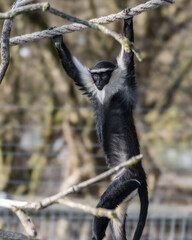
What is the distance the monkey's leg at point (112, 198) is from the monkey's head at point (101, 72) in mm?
778

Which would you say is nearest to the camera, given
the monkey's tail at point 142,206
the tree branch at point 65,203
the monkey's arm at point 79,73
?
the tree branch at point 65,203

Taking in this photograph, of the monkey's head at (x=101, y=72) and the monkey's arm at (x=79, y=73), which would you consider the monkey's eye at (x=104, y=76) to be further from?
the monkey's arm at (x=79, y=73)

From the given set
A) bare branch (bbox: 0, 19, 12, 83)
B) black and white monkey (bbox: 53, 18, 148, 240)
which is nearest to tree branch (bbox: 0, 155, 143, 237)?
bare branch (bbox: 0, 19, 12, 83)

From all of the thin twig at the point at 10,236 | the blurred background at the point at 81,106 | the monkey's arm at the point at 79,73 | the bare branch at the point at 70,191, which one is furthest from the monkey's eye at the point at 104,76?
the blurred background at the point at 81,106

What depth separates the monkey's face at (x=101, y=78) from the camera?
396 cm

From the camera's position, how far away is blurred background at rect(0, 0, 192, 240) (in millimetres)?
7973

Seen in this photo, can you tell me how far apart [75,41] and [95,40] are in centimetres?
36

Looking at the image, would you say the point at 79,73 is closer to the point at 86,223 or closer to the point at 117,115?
the point at 117,115

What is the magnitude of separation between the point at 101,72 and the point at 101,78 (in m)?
0.05

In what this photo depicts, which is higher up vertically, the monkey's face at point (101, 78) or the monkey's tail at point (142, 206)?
the monkey's face at point (101, 78)

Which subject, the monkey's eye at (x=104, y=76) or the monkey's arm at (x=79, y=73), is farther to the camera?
the monkey's arm at (x=79, y=73)

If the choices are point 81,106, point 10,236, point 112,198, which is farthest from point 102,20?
point 81,106

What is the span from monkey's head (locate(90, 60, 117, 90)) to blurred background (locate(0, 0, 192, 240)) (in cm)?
364

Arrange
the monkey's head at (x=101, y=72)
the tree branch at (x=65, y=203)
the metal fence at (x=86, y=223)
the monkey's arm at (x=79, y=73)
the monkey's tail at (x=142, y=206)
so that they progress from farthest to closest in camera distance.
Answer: the metal fence at (x=86, y=223) → the monkey's arm at (x=79, y=73) → the monkey's head at (x=101, y=72) → the monkey's tail at (x=142, y=206) → the tree branch at (x=65, y=203)
